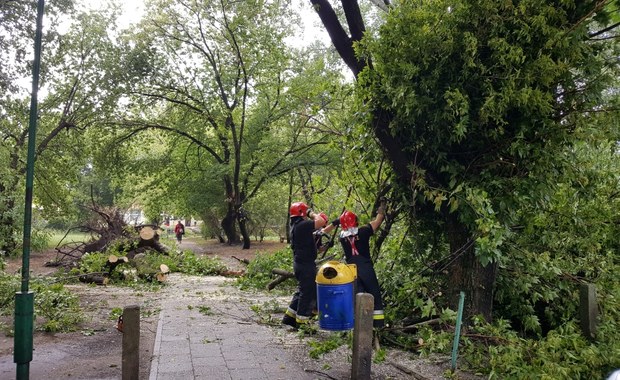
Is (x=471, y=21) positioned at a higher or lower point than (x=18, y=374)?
higher

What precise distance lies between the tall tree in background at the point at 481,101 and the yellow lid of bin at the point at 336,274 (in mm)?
1226

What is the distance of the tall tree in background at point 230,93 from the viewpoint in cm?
2000

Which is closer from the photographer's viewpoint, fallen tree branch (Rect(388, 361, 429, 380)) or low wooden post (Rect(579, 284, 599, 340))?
fallen tree branch (Rect(388, 361, 429, 380))

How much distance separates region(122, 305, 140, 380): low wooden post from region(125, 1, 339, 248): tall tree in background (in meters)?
16.1

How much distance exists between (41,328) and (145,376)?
306cm

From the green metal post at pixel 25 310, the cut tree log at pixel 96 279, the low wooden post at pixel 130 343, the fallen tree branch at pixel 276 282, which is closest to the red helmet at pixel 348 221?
the low wooden post at pixel 130 343

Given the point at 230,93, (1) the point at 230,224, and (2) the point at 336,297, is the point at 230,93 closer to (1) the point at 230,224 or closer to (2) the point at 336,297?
(1) the point at 230,224

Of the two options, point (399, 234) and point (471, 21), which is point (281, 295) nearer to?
point (399, 234)

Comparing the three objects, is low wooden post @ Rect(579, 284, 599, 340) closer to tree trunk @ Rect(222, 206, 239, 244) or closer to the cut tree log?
the cut tree log

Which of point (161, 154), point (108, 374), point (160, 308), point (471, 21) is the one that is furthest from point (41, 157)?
point (471, 21)

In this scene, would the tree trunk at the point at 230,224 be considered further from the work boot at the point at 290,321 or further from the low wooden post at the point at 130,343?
the low wooden post at the point at 130,343

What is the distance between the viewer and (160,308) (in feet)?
28.1

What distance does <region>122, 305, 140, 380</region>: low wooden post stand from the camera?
3.88 metres

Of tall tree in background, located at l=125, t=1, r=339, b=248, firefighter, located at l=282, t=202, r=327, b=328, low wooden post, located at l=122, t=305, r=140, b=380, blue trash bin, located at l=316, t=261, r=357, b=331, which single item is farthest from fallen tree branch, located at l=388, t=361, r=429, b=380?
tall tree in background, located at l=125, t=1, r=339, b=248
